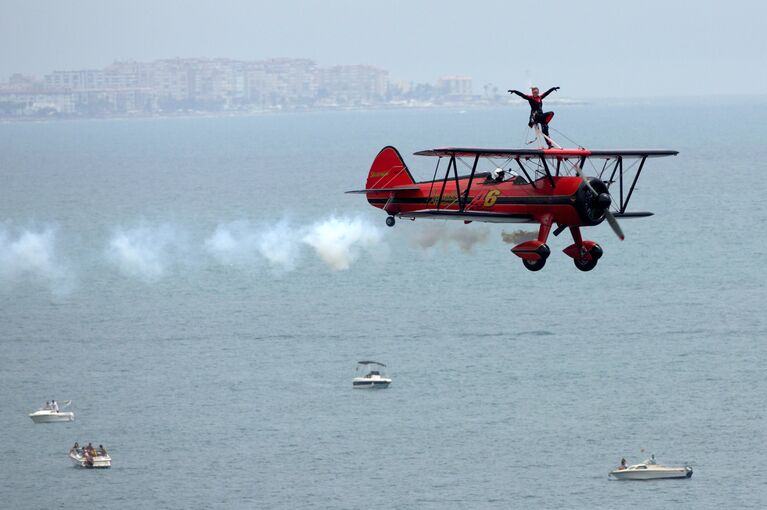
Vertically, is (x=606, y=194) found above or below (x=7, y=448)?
above

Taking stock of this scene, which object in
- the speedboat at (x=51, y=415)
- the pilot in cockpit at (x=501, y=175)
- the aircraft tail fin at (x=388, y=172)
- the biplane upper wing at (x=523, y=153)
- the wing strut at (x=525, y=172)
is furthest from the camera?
the speedboat at (x=51, y=415)

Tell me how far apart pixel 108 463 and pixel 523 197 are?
106 metres

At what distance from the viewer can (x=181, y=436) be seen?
155 metres

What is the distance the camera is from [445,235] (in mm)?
63781

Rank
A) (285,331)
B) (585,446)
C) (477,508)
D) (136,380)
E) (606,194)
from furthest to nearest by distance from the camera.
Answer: (285,331) → (136,380) → (585,446) → (477,508) → (606,194)

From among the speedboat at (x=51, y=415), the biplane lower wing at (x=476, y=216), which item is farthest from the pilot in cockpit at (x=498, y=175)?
the speedboat at (x=51, y=415)

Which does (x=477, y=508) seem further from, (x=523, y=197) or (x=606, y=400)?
(x=523, y=197)

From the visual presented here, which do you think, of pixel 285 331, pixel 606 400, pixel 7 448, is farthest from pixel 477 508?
pixel 285 331

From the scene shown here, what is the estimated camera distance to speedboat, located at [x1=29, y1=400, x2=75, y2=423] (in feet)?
523

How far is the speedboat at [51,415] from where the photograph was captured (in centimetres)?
15950

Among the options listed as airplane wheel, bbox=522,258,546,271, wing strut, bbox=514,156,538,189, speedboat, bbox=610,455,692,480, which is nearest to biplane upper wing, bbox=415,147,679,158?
wing strut, bbox=514,156,538,189

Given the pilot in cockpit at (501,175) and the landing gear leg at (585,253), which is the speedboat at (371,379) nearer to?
the pilot in cockpit at (501,175)

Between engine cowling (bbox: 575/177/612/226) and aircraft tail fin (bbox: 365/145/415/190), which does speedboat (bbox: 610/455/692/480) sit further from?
engine cowling (bbox: 575/177/612/226)

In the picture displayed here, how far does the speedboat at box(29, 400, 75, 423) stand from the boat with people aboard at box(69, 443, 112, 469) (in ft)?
28.0
